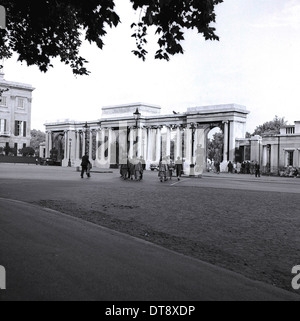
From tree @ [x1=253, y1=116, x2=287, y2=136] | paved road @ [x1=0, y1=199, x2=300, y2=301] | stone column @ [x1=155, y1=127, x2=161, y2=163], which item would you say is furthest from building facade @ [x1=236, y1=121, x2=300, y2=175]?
paved road @ [x1=0, y1=199, x2=300, y2=301]

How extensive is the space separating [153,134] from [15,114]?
2983cm

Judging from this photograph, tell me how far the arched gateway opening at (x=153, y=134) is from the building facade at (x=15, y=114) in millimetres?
9718

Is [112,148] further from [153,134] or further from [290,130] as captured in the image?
[290,130]

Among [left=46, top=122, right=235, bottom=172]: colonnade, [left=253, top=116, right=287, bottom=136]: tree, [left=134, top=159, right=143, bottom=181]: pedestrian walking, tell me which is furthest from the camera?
[left=253, top=116, right=287, bottom=136]: tree

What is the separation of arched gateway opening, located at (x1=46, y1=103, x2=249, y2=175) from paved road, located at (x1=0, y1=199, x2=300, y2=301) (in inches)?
1816

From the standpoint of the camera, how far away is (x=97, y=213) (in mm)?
11250

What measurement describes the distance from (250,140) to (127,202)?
49960 millimetres

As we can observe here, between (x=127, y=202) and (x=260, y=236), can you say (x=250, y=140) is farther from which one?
(x=260, y=236)

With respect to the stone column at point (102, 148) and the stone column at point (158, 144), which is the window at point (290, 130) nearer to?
the stone column at point (158, 144)

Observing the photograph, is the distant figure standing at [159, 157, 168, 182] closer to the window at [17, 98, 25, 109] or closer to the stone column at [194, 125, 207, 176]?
the stone column at [194, 125, 207, 176]

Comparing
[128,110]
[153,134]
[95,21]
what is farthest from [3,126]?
[95,21]

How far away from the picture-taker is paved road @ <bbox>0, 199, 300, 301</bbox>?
493 centimetres

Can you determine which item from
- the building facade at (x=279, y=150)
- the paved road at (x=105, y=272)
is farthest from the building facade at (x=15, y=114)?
the paved road at (x=105, y=272)
